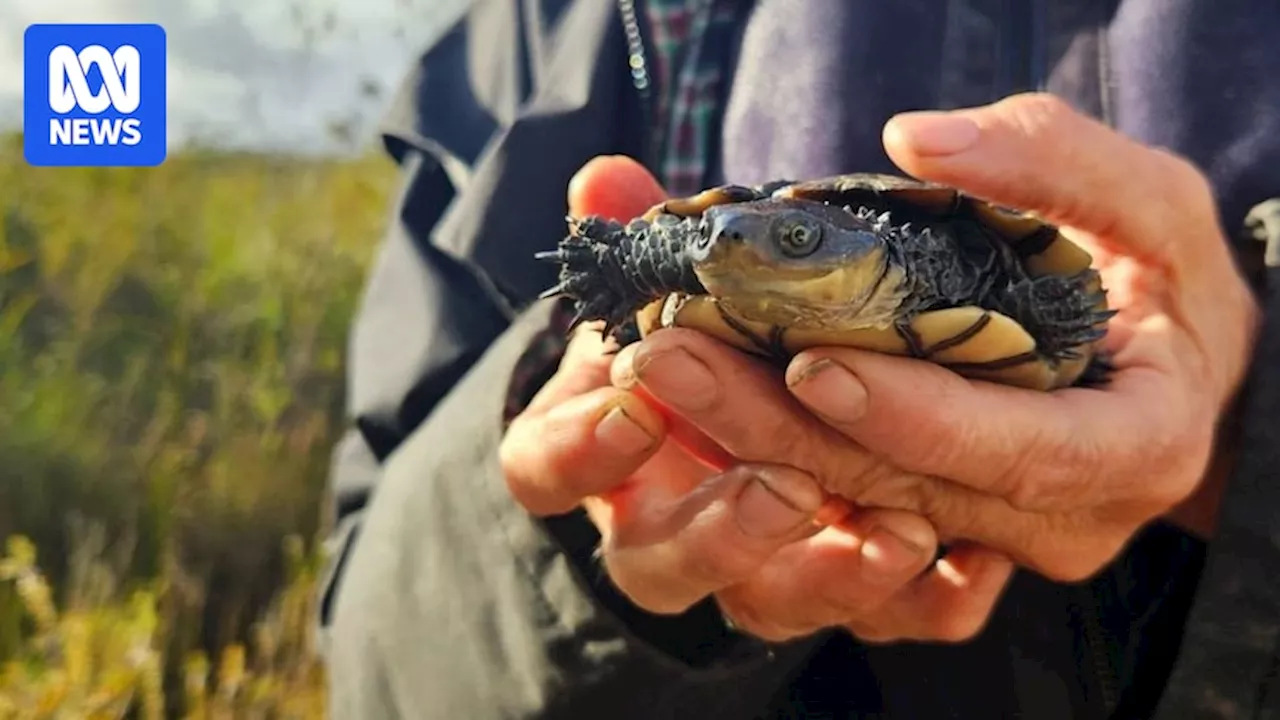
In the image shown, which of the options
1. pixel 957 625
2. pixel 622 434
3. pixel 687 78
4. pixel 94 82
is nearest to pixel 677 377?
pixel 622 434

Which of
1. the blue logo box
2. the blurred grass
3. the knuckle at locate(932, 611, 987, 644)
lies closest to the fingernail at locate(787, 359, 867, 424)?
the knuckle at locate(932, 611, 987, 644)

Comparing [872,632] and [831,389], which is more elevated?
[831,389]

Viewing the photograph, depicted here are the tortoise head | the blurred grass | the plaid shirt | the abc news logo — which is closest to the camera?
the tortoise head

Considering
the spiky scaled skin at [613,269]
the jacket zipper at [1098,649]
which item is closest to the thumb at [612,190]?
the spiky scaled skin at [613,269]

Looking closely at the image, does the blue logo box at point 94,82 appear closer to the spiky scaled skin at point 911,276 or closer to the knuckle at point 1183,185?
the spiky scaled skin at point 911,276

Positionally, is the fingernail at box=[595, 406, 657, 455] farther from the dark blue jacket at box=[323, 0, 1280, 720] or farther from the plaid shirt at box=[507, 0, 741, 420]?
the plaid shirt at box=[507, 0, 741, 420]

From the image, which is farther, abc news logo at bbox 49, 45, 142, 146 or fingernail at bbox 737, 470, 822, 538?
abc news logo at bbox 49, 45, 142, 146

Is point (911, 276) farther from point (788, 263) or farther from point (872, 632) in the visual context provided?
point (872, 632)

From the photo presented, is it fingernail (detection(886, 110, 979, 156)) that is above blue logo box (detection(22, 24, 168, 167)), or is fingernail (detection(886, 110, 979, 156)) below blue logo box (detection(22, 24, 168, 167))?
above
